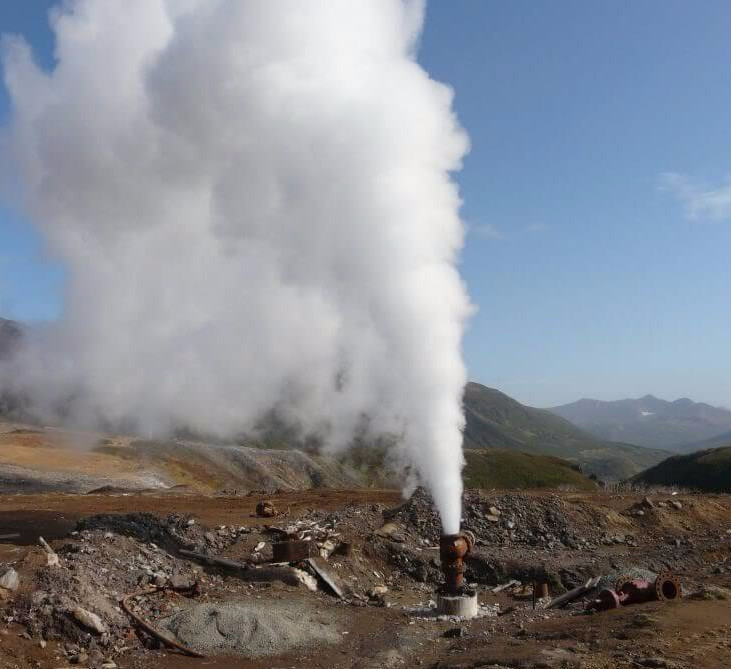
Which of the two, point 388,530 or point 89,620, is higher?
point 388,530

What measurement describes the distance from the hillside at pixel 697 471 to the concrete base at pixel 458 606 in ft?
192

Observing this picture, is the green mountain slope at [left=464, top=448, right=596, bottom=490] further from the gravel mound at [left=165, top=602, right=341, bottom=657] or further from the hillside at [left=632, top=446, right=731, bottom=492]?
the gravel mound at [left=165, top=602, right=341, bottom=657]

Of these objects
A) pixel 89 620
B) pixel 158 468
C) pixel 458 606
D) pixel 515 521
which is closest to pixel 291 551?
pixel 458 606

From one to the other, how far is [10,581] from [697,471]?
240 feet

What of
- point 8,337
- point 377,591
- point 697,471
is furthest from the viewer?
point 8,337

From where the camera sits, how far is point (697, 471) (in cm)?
7119

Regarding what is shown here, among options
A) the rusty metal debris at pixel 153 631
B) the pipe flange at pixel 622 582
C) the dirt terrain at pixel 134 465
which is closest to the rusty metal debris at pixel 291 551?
the rusty metal debris at pixel 153 631

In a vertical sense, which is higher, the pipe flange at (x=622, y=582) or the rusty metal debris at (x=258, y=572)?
the pipe flange at (x=622, y=582)

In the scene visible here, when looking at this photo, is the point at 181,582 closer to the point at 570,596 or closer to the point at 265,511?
the point at 570,596

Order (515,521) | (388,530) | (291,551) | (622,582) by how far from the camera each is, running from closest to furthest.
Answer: (622,582) → (291,551) → (388,530) → (515,521)

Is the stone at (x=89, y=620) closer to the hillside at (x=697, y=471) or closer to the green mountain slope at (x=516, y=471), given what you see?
the green mountain slope at (x=516, y=471)

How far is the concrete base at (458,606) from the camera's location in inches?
464

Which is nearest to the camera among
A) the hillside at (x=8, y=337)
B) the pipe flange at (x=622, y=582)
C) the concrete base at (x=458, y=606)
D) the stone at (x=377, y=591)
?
the pipe flange at (x=622, y=582)

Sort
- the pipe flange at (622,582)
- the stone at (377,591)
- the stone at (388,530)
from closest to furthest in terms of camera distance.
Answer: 1. the pipe flange at (622,582)
2. the stone at (377,591)
3. the stone at (388,530)
